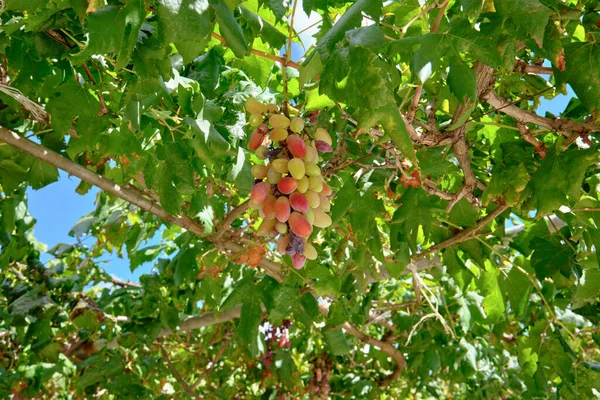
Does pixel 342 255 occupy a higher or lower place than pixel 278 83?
lower

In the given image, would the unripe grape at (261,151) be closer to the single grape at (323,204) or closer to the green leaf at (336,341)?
the single grape at (323,204)

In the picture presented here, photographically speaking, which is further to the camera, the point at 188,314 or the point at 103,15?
the point at 188,314

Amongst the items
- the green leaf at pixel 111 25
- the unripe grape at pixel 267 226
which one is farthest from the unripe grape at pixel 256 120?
the green leaf at pixel 111 25

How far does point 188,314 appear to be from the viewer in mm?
3197

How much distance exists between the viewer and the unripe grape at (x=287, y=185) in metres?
1.17

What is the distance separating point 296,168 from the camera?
1168 millimetres

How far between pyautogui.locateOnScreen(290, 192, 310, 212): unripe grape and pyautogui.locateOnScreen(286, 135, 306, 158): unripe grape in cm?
9

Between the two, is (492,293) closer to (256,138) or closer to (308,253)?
(308,253)

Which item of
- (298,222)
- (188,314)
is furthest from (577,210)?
(188,314)

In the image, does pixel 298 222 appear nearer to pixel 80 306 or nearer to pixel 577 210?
pixel 577 210

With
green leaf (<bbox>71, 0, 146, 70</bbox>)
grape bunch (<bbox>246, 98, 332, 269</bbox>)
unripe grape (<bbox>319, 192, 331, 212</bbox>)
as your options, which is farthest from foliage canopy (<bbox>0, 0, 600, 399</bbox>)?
unripe grape (<bbox>319, 192, 331, 212</bbox>)

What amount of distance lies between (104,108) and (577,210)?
150cm

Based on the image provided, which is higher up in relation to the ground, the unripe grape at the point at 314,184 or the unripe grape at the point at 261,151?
the unripe grape at the point at 261,151

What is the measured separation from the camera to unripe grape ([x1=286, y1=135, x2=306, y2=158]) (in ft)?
3.86
